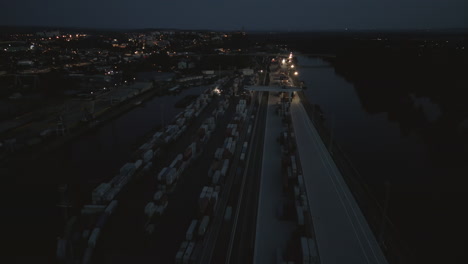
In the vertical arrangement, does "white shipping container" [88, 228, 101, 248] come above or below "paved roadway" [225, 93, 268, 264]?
below

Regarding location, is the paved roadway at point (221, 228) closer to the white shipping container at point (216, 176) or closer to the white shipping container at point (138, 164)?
the white shipping container at point (216, 176)

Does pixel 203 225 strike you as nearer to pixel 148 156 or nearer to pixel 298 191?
pixel 298 191

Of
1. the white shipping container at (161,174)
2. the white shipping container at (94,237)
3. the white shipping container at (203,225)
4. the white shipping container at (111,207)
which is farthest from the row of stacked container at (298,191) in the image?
the white shipping container at (111,207)

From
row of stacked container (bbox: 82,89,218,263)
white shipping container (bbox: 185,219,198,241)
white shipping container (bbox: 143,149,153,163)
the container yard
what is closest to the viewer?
white shipping container (bbox: 185,219,198,241)

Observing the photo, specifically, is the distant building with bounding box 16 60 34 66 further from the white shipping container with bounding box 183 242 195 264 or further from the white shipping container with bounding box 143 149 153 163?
the white shipping container with bounding box 183 242 195 264

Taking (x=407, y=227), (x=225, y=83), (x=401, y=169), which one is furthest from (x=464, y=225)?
(x=225, y=83)

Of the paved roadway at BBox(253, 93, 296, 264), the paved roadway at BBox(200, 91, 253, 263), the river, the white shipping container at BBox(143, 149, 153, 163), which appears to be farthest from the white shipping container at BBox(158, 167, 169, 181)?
the river
